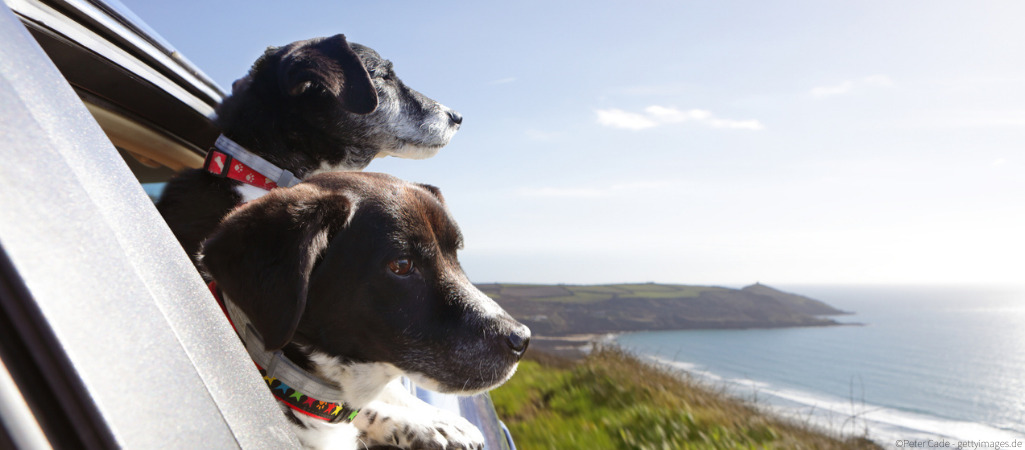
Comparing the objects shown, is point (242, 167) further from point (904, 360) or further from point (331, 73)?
point (904, 360)

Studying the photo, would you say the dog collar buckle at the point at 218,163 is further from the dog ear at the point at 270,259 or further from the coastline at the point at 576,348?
the coastline at the point at 576,348

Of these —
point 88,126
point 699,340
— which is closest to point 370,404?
point 88,126

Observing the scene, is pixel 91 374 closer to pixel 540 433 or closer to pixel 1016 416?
pixel 540 433

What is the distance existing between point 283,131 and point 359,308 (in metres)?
1.70

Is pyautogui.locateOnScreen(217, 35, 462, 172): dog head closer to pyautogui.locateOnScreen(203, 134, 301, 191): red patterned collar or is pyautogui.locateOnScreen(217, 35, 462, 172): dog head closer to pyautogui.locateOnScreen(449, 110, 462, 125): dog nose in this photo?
pyautogui.locateOnScreen(203, 134, 301, 191): red patterned collar

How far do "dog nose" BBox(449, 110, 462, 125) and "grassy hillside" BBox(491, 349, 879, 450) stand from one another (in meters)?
2.24

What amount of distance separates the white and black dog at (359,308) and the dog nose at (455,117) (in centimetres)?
244

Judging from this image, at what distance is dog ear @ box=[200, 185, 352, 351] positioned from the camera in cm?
158

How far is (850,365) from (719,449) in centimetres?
10515

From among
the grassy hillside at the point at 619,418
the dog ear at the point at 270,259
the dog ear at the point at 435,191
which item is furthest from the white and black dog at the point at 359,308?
the grassy hillside at the point at 619,418

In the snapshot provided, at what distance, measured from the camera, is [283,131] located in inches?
127

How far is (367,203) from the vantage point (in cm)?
201

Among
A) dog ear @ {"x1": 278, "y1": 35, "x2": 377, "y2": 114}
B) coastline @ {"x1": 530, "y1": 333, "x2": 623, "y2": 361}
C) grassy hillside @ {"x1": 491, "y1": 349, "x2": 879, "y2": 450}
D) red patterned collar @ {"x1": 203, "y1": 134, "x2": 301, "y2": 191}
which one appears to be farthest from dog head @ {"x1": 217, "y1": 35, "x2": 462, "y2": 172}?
coastline @ {"x1": 530, "y1": 333, "x2": 623, "y2": 361}

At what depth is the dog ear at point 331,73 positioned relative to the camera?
3.20 meters
